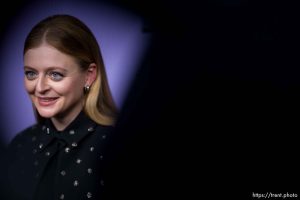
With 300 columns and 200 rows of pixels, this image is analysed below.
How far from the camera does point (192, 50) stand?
3.63 feet

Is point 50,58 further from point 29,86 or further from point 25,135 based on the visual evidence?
point 25,135

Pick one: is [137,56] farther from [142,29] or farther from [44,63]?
[44,63]

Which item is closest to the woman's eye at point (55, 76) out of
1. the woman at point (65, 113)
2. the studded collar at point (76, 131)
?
the woman at point (65, 113)

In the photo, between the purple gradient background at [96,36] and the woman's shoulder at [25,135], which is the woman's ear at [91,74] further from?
the woman's shoulder at [25,135]

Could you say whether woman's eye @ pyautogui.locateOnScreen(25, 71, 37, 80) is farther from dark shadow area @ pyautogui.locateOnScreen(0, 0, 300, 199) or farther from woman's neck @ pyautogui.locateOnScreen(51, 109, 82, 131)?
dark shadow area @ pyautogui.locateOnScreen(0, 0, 300, 199)

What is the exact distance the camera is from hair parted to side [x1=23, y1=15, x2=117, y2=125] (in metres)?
1.00

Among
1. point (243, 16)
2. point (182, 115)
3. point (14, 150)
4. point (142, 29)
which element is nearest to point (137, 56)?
point (142, 29)

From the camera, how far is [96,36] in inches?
41.0

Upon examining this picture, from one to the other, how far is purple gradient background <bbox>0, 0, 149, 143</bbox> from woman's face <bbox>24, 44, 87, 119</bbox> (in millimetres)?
49

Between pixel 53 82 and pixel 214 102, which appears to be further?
pixel 214 102

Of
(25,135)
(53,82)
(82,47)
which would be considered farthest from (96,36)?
(25,135)

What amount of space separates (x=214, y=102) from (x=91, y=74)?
34 centimetres

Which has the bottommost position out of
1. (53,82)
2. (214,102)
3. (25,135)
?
(25,135)

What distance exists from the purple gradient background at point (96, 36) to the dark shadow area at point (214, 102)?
4 centimetres
